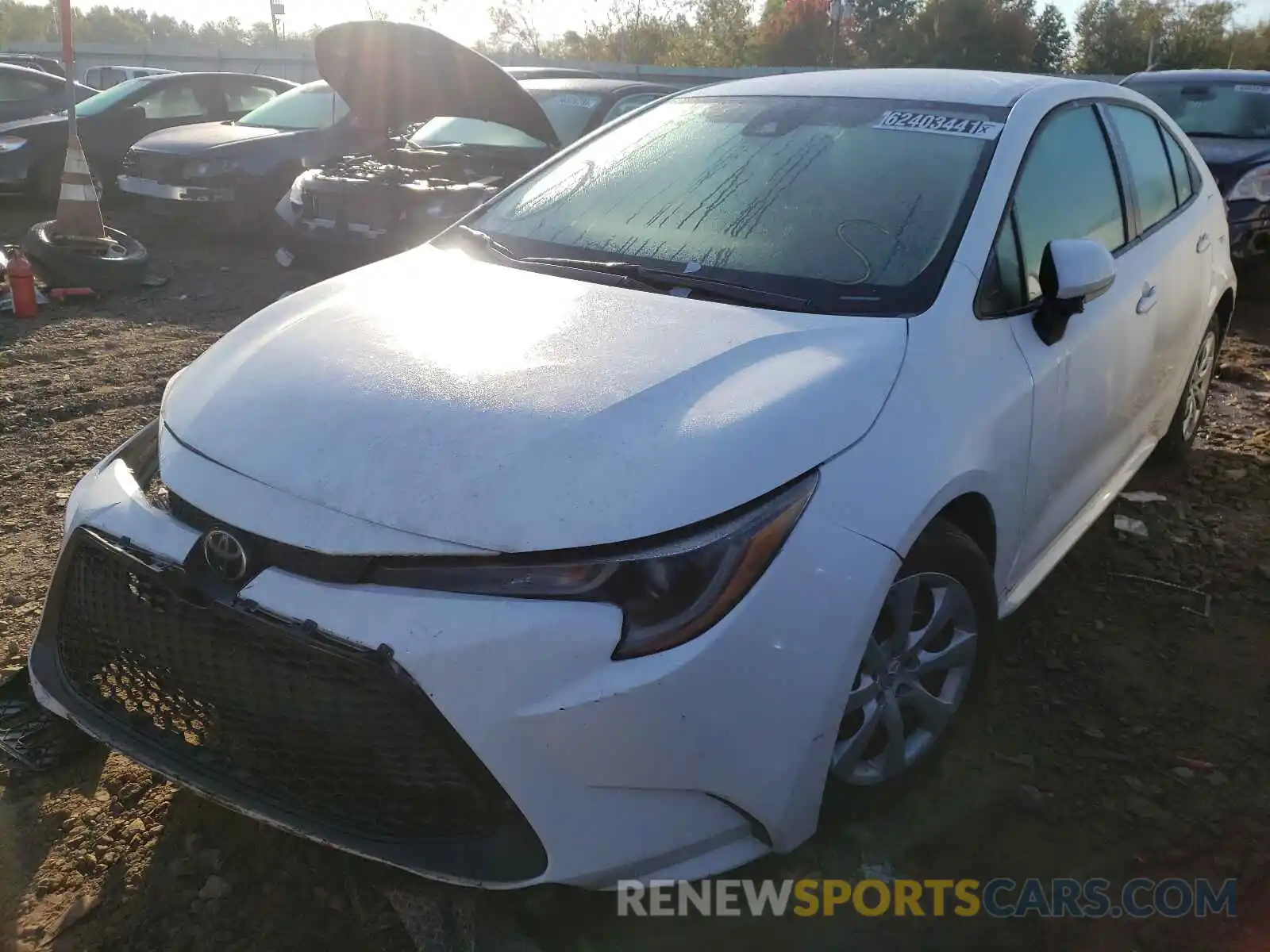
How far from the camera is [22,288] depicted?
6.30m

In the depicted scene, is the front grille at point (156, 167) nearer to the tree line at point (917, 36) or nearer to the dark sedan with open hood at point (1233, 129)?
the dark sedan with open hood at point (1233, 129)

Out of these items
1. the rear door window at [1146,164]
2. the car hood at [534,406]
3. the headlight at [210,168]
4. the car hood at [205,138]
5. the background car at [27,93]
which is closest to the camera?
the car hood at [534,406]

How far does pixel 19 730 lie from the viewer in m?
2.38

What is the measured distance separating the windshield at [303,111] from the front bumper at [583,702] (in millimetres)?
8204

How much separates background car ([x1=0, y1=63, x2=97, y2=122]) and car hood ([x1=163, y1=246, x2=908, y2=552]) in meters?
10.4

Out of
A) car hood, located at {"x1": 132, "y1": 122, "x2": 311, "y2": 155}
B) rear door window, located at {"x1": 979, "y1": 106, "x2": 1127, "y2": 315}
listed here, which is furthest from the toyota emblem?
car hood, located at {"x1": 132, "y1": 122, "x2": 311, "y2": 155}

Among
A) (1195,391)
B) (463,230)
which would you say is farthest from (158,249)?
(1195,391)

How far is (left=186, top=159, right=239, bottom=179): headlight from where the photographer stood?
8.48 metres

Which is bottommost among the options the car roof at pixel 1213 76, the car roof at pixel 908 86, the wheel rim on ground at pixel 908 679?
the wheel rim on ground at pixel 908 679

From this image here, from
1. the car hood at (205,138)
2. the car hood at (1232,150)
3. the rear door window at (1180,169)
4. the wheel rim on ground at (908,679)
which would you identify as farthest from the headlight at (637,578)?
the car hood at (205,138)

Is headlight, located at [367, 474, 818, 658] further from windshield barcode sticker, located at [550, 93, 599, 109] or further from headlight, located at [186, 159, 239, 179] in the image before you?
headlight, located at [186, 159, 239, 179]

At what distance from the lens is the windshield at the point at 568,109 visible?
751 cm

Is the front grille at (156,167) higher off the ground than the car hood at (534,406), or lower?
lower

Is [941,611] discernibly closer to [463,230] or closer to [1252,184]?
[463,230]
